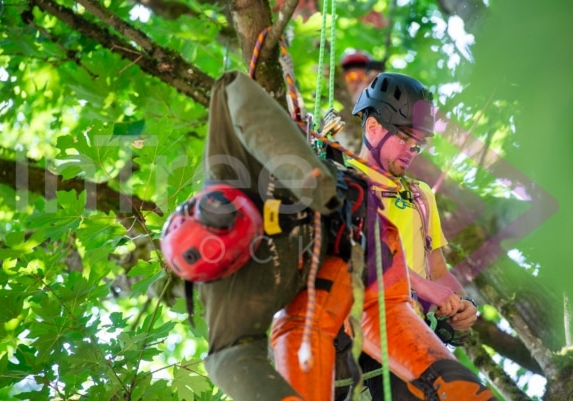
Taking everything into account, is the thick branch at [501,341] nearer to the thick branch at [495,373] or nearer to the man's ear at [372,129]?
the thick branch at [495,373]

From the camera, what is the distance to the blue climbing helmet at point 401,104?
4250 millimetres

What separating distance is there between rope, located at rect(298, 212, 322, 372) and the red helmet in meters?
0.24

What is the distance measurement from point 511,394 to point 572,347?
27.5 inches

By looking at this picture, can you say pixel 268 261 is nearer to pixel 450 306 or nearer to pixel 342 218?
pixel 342 218

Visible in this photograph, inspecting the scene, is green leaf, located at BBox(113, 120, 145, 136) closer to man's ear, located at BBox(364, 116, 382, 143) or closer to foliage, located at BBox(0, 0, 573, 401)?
foliage, located at BBox(0, 0, 573, 401)

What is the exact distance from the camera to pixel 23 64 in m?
7.40

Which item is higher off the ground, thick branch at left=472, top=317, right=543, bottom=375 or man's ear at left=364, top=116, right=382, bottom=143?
man's ear at left=364, top=116, right=382, bottom=143

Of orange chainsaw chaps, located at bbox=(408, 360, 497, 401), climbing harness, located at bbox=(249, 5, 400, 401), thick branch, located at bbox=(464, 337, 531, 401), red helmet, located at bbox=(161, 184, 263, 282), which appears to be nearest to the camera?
red helmet, located at bbox=(161, 184, 263, 282)

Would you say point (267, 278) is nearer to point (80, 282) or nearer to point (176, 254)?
point (176, 254)

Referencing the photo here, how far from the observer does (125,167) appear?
22.4 feet

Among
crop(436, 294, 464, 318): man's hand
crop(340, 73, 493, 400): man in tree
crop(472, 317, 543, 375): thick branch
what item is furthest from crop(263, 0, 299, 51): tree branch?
crop(472, 317, 543, 375): thick branch

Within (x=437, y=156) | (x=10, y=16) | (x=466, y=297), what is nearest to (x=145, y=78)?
(x=10, y=16)

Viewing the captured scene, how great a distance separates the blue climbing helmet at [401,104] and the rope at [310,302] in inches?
50.6

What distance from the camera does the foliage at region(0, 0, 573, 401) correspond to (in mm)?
2086
